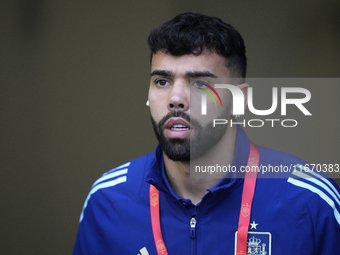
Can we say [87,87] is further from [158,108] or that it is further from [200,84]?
[200,84]

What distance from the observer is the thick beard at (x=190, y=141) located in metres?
1.87

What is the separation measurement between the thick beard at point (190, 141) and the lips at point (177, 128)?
0.02m

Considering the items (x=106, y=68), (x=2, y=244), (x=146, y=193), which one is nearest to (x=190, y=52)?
(x=146, y=193)

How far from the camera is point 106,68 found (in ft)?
10.9

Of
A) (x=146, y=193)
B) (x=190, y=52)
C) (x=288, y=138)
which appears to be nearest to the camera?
(x=190, y=52)

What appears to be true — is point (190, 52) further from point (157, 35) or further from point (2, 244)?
point (2, 244)

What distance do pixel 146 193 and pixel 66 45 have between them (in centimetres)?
177

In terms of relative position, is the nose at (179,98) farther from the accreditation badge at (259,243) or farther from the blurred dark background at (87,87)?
the blurred dark background at (87,87)

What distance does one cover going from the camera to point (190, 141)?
6.19ft

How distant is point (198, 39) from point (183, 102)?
310mm

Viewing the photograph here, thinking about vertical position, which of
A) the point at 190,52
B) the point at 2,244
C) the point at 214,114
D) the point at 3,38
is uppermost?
the point at 3,38

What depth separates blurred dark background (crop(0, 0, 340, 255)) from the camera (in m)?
3.19

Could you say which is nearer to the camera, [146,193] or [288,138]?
[146,193]

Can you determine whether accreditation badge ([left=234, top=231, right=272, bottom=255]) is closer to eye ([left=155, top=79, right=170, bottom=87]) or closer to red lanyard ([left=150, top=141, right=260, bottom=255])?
red lanyard ([left=150, top=141, right=260, bottom=255])
